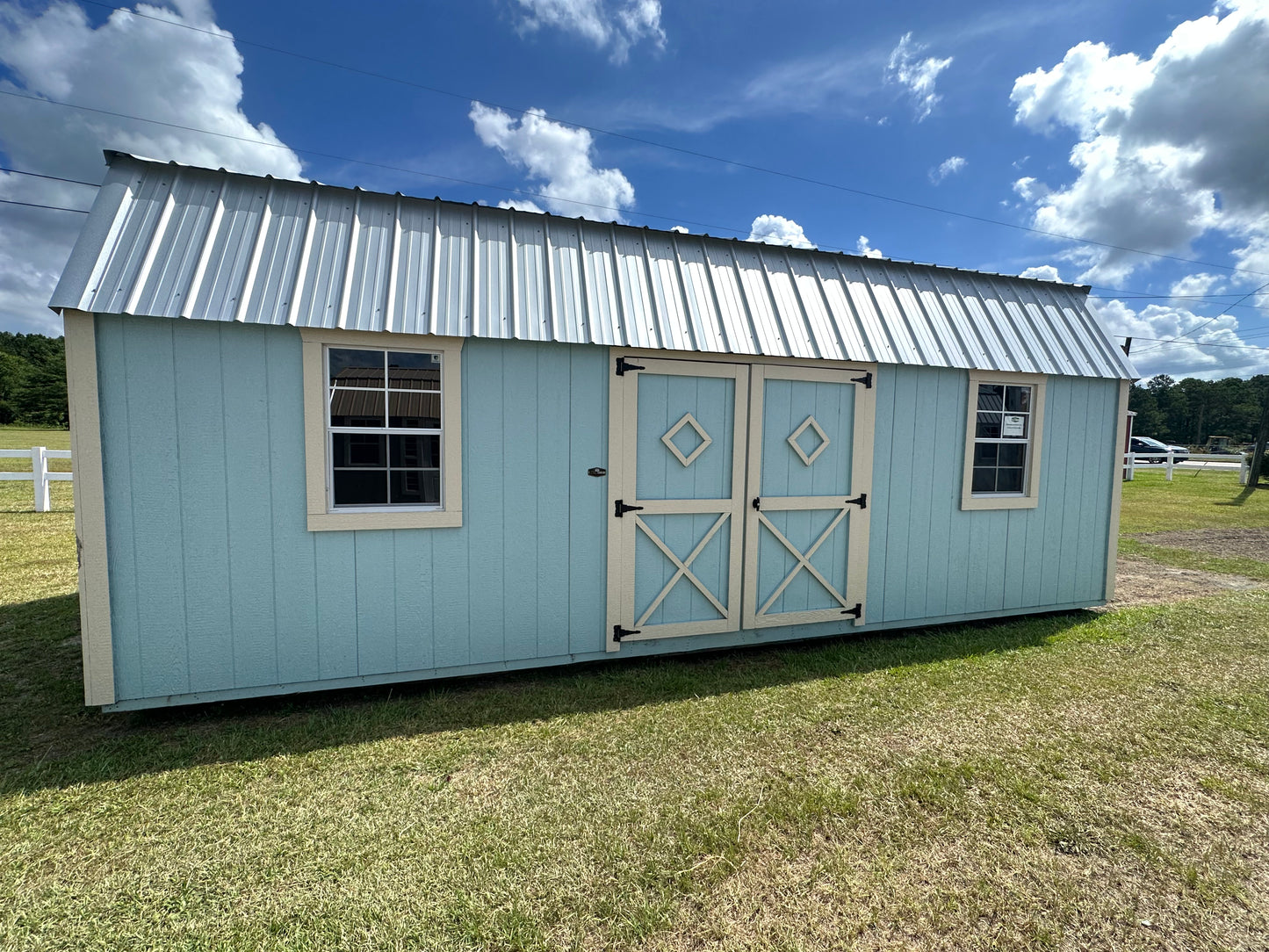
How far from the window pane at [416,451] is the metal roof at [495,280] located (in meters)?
0.74

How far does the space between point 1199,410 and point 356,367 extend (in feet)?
275

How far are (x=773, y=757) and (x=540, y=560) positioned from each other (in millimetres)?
2047

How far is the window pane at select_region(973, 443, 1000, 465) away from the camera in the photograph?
5.97 meters

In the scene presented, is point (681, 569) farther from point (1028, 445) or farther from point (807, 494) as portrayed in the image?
point (1028, 445)

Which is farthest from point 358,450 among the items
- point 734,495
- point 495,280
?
point 734,495

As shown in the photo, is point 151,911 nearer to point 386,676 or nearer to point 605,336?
point 386,676

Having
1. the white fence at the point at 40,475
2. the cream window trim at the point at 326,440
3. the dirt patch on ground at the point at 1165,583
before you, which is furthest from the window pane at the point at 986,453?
the white fence at the point at 40,475

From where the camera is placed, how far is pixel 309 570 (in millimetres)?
3998

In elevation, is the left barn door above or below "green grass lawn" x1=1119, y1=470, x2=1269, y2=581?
above

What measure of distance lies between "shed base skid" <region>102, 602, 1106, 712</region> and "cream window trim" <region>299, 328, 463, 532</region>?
3.41 feet

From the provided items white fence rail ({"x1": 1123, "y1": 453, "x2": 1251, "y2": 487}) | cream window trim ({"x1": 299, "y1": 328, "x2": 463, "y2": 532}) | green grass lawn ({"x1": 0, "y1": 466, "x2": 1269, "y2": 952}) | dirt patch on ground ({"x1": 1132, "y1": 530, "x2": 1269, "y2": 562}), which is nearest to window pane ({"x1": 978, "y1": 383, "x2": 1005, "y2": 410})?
green grass lawn ({"x1": 0, "y1": 466, "x2": 1269, "y2": 952})

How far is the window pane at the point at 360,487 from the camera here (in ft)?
13.5

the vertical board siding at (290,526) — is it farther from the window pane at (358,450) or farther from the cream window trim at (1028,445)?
the cream window trim at (1028,445)

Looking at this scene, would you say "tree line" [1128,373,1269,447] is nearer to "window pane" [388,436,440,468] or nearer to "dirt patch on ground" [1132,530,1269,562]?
"dirt patch on ground" [1132,530,1269,562]
